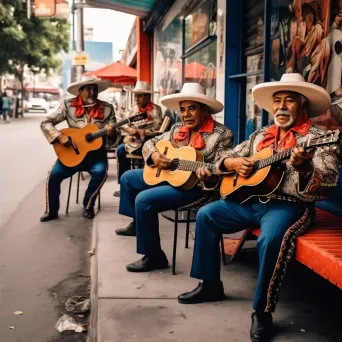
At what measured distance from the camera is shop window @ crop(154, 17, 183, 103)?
1013 cm

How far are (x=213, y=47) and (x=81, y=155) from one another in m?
2.34

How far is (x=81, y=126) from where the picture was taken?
6.64 meters

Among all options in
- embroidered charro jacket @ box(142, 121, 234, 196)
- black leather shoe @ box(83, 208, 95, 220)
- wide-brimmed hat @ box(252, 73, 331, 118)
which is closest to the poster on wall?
wide-brimmed hat @ box(252, 73, 331, 118)

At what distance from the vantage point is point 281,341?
316 cm

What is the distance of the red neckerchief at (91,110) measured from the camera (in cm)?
664

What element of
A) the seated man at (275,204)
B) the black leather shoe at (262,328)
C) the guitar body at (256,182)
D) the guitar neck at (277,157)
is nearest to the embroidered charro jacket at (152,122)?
the seated man at (275,204)

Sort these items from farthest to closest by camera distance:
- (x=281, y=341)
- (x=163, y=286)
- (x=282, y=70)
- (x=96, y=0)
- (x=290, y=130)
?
(x=96, y=0) → (x=282, y=70) → (x=163, y=286) → (x=290, y=130) → (x=281, y=341)

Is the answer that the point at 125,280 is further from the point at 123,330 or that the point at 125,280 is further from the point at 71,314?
the point at 123,330

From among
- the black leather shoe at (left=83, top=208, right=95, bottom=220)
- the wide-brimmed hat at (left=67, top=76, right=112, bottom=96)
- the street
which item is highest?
the wide-brimmed hat at (left=67, top=76, right=112, bottom=96)

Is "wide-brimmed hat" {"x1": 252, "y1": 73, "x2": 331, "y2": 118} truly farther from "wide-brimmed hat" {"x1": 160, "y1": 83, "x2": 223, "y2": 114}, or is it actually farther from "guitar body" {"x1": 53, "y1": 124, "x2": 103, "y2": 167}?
"guitar body" {"x1": 53, "y1": 124, "x2": 103, "y2": 167}

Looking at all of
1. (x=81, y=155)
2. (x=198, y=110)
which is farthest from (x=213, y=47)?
(x=198, y=110)

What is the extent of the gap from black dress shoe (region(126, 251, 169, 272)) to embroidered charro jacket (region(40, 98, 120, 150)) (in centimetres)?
236

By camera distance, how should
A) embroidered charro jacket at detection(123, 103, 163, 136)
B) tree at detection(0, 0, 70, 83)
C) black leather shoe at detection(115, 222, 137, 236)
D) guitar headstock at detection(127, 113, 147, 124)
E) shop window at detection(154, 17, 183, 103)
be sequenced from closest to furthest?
black leather shoe at detection(115, 222, 137, 236) → guitar headstock at detection(127, 113, 147, 124) → embroidered charro jacket at detection(123, 103, 163, 136) → shop window at detection(154, 17, 183, 103) → tree at detection(0, 0, 70, 83)

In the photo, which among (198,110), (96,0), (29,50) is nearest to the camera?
(198,110)
